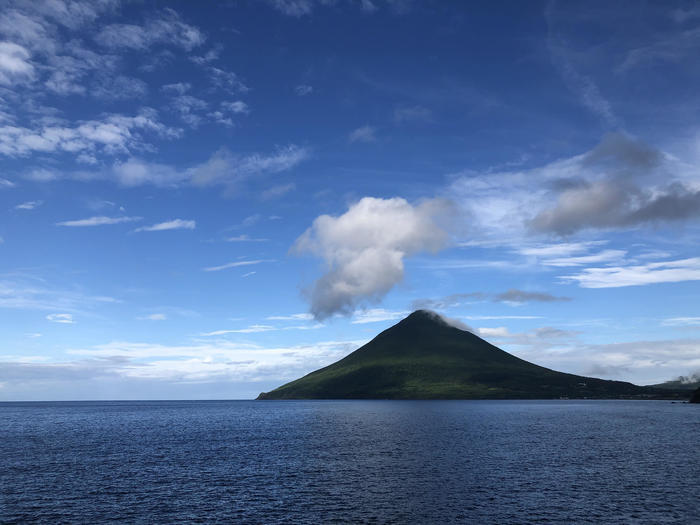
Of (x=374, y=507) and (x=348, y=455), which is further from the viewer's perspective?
(x=348, y=455)

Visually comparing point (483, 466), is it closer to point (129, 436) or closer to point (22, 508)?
point (22, 508)

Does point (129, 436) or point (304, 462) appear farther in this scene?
point (129, 436)

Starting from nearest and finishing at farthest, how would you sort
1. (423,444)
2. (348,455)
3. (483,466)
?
1. (483,466)
2. (348,455)
3. (423,444)

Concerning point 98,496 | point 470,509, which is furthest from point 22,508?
point 470,509

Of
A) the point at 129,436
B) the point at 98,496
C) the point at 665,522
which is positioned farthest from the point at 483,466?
the point at 129,436

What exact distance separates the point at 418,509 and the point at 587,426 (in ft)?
456

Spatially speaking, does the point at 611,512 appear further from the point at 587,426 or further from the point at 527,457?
the point at 587,426

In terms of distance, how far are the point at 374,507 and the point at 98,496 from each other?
123 feet

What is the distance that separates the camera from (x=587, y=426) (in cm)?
17262

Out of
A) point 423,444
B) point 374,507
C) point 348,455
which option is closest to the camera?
point 374,507

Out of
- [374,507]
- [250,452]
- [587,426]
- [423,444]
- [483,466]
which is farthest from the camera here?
[587,426]

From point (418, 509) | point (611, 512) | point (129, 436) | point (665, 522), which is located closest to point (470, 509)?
point (418, 509)

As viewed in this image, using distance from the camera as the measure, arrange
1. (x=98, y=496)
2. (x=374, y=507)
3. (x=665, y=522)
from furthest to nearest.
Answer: (x=98, y=496) < (x=374, y=507) < (x=665, y=522)

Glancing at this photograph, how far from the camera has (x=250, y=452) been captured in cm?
11194
